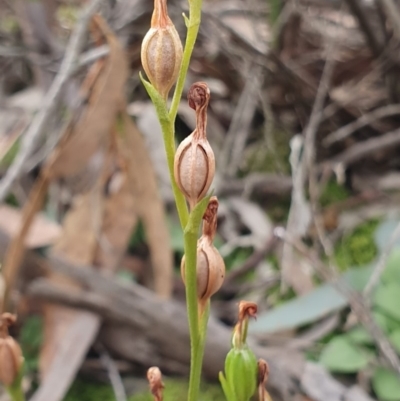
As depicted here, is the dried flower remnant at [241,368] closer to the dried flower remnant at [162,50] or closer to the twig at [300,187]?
the dried flower remnant at [162,50]

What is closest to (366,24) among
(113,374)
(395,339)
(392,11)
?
(392,11)

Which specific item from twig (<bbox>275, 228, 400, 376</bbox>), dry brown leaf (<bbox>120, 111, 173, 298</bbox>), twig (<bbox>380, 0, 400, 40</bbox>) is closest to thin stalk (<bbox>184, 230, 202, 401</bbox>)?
twig (<bbox>275, 228, 400, 376</bbox>)

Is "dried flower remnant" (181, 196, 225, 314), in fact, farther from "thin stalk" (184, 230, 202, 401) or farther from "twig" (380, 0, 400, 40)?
"twig" (380, 0, 400, 40)

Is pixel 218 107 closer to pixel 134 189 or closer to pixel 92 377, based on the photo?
pixel 134 189

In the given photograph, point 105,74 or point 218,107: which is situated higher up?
point 105,74

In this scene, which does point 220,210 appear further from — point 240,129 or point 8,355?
point 8,355

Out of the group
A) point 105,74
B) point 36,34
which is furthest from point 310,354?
point 36,34

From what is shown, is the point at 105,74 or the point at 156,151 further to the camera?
the point at 156,151
